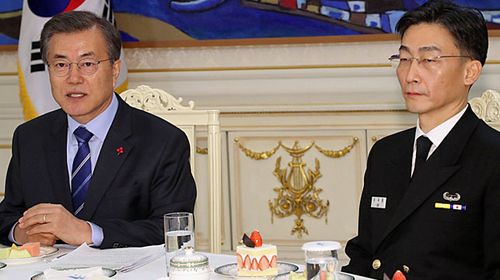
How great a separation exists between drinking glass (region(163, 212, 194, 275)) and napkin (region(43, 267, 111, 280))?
0.54ft

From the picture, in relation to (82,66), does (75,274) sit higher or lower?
lower

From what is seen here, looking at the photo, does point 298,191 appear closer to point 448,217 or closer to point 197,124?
point 197,124

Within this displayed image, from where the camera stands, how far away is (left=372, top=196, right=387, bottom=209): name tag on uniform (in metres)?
2.69

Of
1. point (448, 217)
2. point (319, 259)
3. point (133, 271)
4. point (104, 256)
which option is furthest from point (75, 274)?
point (448, 217)

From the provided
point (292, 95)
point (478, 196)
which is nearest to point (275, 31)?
point (292, 95)

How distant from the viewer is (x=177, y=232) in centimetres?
225

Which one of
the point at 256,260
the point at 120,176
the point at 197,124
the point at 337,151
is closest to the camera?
the point at 256,260

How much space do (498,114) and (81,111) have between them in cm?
138

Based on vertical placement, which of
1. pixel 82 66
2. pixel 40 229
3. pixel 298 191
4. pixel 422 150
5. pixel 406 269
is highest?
pixel 82 66

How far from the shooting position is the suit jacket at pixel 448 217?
247 cm

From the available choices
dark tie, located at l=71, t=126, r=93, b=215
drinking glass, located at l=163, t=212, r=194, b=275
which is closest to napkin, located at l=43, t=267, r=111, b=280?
drinking glass, located at l=163, t=212, r=194, b=275

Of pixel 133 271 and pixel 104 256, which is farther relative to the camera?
pixel 104 256

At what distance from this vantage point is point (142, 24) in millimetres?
4965

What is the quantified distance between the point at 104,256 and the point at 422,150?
3.07ft
